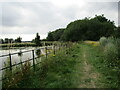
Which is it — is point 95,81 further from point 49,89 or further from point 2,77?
point 2,77

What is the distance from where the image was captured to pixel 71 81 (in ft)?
20.2

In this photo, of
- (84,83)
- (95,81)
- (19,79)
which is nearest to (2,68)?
(19,79)

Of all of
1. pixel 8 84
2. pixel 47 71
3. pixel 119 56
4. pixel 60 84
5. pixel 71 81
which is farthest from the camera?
pixel 119 56

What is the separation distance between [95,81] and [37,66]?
288 centimetres

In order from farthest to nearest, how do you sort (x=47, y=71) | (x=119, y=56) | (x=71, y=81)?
(x=119, y=56)
(x=47, y=71)
(x=71, y=81)

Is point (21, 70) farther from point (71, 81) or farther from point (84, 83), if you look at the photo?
point (84, 83)

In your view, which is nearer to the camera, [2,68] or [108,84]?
[2,68]

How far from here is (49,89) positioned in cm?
536

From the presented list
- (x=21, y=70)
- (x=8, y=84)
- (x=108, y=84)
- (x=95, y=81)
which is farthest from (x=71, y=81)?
(x=8, y=84)

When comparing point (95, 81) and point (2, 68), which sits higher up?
point (2, 68)

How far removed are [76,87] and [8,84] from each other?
225cm

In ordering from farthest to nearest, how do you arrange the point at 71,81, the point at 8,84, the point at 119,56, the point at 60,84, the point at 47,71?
the point at 119,56 < the point at 47,71 < the point at 71,81 < the point at 60,84 < the point at 8,84

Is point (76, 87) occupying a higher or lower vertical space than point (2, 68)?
lower

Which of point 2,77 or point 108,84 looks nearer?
point 2,77
